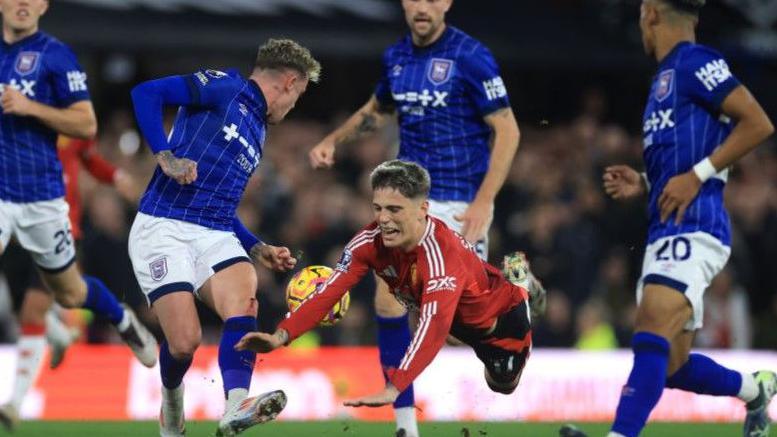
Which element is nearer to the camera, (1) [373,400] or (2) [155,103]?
(1) [373,400]

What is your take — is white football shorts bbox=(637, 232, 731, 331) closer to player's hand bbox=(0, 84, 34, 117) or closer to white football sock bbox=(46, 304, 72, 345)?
player's hand bbox=(0, 84, 34, 117)

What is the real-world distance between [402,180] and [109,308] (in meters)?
3.88

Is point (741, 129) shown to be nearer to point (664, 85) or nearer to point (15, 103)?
point (664, 85)

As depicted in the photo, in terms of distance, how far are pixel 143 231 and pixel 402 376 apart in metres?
1.98

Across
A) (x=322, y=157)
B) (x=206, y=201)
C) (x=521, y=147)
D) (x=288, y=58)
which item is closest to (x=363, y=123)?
(x=322, y=157)

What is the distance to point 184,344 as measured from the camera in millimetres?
8867

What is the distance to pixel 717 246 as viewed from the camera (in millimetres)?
8289

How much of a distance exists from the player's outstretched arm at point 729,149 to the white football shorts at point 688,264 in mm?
130

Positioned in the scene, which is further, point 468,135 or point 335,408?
point 335,408

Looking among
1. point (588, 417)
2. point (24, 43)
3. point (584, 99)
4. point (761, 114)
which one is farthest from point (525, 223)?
point (761, 114)

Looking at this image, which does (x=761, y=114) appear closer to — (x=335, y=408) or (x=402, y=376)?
(x=402, y=376)

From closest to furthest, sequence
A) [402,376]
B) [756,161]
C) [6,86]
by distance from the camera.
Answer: [402,376]
[6,86]
[756,161]

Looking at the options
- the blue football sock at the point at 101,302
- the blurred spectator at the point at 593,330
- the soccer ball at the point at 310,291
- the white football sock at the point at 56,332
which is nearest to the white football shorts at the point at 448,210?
the soccer ball at the point at 310,291

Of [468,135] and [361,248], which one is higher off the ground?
[468,135]
